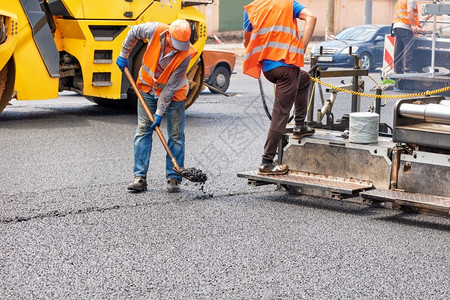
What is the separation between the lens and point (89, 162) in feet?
29.6

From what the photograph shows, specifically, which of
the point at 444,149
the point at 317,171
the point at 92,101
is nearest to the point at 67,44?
the point at 92,101

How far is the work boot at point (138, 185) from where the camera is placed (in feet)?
24.6

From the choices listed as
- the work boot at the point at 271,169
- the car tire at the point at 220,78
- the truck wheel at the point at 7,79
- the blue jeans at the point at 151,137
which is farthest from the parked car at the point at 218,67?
the work boot at the point at 271,169

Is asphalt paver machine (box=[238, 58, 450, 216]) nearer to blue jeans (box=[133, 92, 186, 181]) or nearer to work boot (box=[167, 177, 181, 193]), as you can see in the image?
work boot (box=[167, 177, 181, 193])

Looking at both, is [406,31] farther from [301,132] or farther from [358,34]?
[301,132]

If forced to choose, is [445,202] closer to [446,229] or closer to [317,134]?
[446,229]

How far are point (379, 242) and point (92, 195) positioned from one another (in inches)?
108

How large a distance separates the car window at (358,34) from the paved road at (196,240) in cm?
1591

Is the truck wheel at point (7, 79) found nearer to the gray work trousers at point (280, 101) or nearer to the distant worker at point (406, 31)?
the gray work trousers at point (280, 101)

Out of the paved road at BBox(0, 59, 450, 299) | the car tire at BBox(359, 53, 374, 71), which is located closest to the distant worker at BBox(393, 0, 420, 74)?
the car tire at BBox(359, 53, 374, 71)

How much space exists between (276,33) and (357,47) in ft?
55.5

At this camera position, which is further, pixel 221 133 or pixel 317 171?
pixel 221 133

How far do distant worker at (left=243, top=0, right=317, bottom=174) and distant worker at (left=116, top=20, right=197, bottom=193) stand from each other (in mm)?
602

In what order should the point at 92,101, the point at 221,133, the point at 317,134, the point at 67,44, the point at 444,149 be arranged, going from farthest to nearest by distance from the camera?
the point at 92,101 → the point at 67,44 → the point at 221,133 → the point at 317,134 → the point at 444,149
